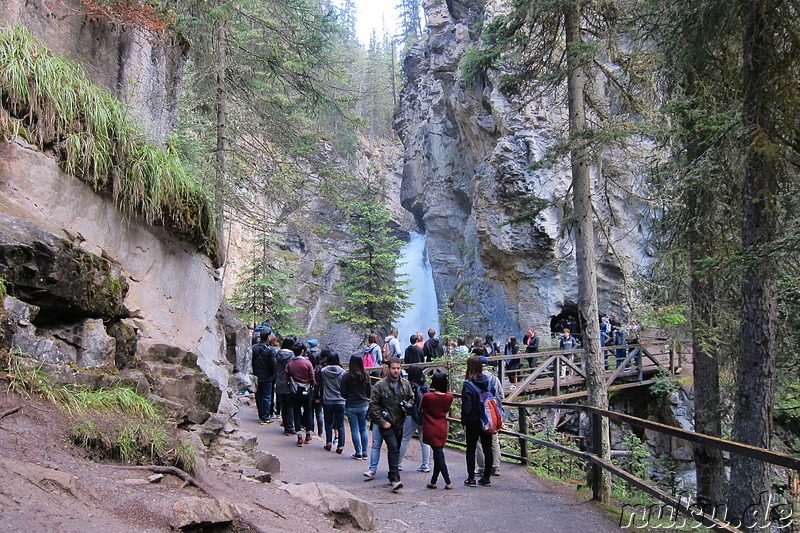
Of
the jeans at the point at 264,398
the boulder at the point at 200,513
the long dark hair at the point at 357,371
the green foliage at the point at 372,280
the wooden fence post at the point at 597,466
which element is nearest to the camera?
the boulder at the point at 200,513

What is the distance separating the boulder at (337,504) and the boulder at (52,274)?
264 cm

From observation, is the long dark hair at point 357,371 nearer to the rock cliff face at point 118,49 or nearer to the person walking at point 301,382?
the person walking at point 301,382

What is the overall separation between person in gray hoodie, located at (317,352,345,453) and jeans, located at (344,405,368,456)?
0.31 m

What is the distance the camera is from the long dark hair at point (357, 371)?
7.65 metres

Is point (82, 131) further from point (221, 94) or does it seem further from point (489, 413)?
point (221, 94)

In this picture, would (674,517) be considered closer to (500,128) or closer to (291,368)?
(291,368)

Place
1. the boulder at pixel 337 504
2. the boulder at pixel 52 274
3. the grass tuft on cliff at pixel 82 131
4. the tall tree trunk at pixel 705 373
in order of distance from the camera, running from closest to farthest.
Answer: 1. the boulder at pixel 52 274
2. the boulder at pixel 337 504
3. the grass tuft on cliff at pixel 82 131
4. the tall tree trunk at pixel 705 373

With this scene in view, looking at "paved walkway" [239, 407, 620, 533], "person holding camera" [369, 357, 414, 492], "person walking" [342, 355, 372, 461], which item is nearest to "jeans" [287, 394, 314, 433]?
"paved walkway" [239, 407, 620, 533]

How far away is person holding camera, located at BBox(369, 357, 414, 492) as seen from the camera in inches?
263

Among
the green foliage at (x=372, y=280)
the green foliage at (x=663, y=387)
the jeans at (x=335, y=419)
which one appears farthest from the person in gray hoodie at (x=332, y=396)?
the green foliage at (x=372, y=280)

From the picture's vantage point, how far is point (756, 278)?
5.84 meters

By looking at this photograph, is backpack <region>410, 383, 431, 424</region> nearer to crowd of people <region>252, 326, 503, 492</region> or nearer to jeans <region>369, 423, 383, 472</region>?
crowd of people <region>252, 326, 503, 492</region>

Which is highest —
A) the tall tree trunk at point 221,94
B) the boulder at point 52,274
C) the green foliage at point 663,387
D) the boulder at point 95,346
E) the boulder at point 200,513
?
the tall tree trunk at point 221,94

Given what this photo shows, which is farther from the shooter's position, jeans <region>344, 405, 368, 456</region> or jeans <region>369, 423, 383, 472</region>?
jeans <region>344, 405, 368, 456</region>
